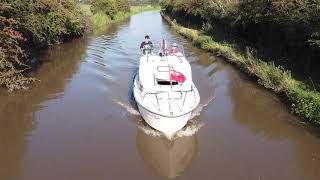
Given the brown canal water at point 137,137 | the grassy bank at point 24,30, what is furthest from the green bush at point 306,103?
the grassy bank at point 24,30

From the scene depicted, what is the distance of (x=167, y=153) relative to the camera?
40.0ft

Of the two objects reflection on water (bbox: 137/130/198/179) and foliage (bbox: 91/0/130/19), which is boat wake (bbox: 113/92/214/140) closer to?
reflection on water (bbox: 137/130/198/179)

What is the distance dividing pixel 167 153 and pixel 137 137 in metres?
1.55

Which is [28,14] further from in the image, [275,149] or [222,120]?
[275,149]

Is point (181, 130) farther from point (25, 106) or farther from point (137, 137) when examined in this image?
point (25, 106)

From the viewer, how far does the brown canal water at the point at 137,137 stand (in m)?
11.1

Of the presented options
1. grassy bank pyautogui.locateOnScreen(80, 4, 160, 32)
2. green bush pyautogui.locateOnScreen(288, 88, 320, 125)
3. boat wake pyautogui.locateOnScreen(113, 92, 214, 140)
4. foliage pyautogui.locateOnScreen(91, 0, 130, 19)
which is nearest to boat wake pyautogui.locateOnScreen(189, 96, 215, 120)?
boat wake pyautogui.locateOnScreen(113, 92, 214, 140)

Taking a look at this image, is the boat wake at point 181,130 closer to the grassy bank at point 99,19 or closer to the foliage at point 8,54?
the foliage at point 8,54

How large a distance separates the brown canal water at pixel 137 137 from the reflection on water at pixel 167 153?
0.09ft

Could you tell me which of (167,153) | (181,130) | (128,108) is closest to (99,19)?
(128,108)

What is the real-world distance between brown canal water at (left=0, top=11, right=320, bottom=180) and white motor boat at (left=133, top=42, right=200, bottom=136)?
512mm

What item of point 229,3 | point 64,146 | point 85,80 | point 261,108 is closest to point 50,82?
point 85,80

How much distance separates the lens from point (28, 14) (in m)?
22.0

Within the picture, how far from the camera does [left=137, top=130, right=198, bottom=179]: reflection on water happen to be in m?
11.3
